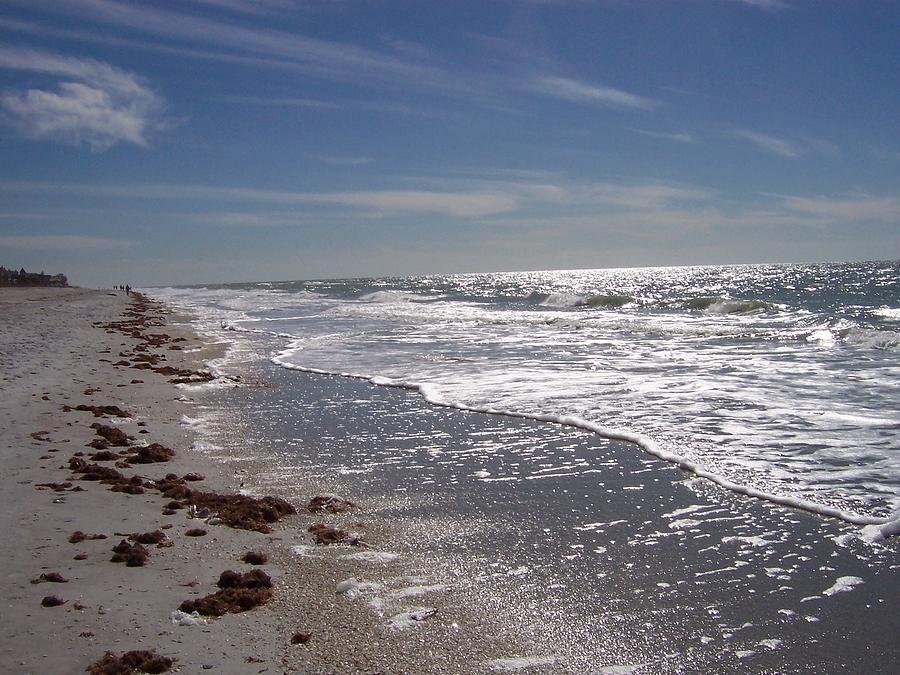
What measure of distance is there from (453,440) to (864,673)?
5.39m

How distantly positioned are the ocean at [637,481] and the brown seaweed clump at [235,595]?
1.20 metres

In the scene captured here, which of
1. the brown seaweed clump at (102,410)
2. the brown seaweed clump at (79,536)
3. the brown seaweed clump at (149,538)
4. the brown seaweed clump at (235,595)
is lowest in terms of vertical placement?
the brown seaweed clump at (235,595)

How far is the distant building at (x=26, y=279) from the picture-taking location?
3445 inches

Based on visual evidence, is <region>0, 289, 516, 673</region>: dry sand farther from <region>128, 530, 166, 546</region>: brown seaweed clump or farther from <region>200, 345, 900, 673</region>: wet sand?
<region>200, 345, 900, 673</region>: wet sand

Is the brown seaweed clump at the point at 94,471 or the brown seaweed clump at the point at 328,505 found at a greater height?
the brown seaweed clump at the point at 94,471

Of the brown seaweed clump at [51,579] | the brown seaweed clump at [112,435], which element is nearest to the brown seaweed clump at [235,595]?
the brown seaweed clump at [51,579]

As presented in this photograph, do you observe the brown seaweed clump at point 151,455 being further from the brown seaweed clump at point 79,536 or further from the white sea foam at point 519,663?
the white sea foam at point 519,663

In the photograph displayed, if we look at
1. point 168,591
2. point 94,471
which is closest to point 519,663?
point 168,591

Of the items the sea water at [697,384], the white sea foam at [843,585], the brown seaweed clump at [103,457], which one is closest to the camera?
the white sea foam at [843,585]

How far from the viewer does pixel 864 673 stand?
11.4 ft

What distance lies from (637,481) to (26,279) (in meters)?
104

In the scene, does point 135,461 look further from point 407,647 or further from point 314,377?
point 314,377

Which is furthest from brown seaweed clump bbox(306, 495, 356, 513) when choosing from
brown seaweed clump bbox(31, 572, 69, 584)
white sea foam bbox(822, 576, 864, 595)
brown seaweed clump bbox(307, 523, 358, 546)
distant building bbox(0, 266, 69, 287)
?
distant building bbox(0, 266, 69, 287)

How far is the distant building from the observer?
287ft
